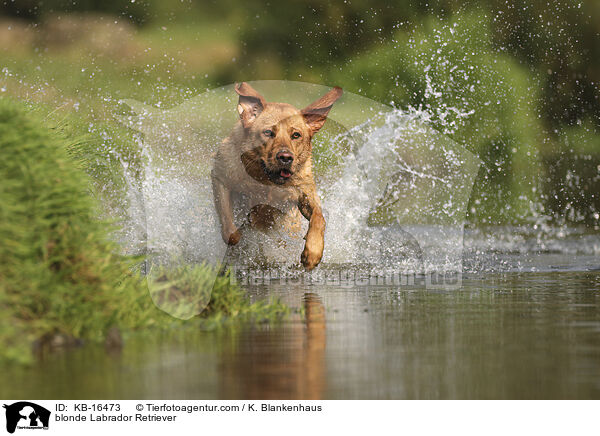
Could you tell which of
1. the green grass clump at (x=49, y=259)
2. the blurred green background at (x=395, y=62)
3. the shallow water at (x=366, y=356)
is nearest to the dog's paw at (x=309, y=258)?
the shallow water at (x=366, y=356)

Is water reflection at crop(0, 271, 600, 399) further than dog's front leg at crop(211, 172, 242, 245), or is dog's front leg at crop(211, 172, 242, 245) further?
dog's front leg at crop(211, 172, 242, 245)

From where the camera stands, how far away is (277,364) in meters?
4.86

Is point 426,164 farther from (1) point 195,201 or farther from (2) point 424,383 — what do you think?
(2) point 424,383

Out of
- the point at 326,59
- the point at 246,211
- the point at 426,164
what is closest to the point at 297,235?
the point at 246,211

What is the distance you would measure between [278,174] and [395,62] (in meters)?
12.7

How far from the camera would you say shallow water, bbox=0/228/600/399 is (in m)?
4.36

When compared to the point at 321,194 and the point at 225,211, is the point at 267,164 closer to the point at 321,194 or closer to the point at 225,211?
the point at 225,211

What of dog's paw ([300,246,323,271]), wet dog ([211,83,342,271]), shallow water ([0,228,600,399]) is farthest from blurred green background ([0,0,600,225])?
shallow water ([0,228,600,399])

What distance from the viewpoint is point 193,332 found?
5809 millimetres

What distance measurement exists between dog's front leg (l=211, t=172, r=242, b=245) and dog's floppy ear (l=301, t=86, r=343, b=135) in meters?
0.89

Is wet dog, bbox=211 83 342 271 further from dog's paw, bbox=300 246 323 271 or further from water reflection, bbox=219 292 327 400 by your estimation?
water reflection, bbox=219 292 327 400

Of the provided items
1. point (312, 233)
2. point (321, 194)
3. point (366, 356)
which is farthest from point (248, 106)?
point (366, 356)

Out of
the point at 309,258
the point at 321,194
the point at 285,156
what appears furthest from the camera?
the point at 321,194
